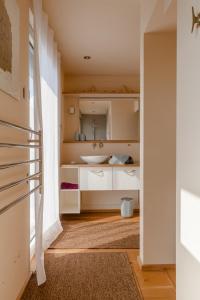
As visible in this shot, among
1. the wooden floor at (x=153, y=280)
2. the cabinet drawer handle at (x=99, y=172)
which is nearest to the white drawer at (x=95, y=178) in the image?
the cabinet drawer handle at (x=99, y=172)

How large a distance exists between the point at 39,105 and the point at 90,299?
1455 millimetres

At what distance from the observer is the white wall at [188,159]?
41.4 inches

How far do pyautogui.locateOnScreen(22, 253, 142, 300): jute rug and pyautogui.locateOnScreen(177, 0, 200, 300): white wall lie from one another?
760 mm

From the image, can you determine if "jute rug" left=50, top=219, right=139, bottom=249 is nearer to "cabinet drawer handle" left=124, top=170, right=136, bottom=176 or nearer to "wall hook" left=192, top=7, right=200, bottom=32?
"cabinet drawer handle" left=124, top=170, right=136, bottom=176

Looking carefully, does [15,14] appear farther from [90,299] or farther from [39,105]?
[90,299]

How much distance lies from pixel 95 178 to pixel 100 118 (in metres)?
1.07

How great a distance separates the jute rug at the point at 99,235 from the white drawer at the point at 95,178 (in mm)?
503

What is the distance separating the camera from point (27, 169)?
78.7 inches

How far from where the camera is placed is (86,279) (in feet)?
6.79

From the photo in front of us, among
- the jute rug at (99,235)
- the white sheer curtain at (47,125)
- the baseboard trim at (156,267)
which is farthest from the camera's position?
the jute rug at (99,235)

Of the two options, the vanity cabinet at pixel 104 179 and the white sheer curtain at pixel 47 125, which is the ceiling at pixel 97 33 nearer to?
the white sheer curtain at pixel 47 125

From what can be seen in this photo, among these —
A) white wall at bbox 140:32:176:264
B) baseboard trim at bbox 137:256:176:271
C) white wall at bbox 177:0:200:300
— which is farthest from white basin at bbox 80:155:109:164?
white wall at bbox 177:0:200:300

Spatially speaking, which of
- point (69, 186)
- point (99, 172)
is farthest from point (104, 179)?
point (69, 186)

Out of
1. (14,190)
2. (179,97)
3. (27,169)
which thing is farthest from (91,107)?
(179,97)
